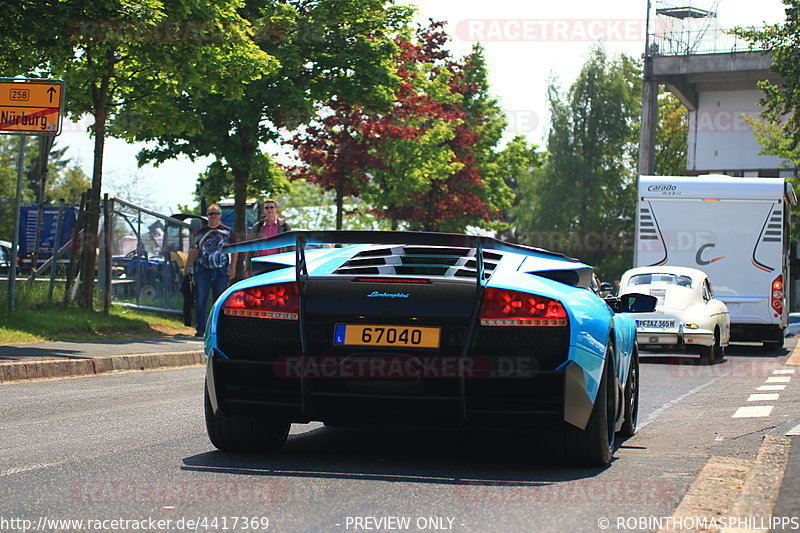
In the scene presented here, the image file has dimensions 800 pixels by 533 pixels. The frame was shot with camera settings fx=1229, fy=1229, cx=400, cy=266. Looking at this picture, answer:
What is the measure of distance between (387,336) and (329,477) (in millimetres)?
715

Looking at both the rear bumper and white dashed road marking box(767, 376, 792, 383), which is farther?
white dashed road marking box(767, 376, 792, 383)

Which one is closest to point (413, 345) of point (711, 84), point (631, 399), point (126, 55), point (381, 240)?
point (381, 240)

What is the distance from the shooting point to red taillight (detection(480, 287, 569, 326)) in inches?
227

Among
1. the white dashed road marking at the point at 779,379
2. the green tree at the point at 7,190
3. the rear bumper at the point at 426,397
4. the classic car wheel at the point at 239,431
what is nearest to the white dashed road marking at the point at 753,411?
the white dashed road marking at the point at 779,379

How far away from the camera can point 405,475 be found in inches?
232

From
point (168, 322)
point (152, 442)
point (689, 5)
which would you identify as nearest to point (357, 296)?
point (152, 442)

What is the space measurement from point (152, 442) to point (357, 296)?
6.32 feet

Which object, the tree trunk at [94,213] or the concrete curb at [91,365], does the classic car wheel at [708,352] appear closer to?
the concrete curb at [91,365]

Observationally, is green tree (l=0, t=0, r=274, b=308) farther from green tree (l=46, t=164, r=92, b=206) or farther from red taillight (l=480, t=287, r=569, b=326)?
green tree (l=46, t=164, r=92, b=206)

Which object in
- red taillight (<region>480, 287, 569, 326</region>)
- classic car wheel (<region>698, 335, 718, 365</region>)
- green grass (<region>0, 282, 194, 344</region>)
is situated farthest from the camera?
classic car wheel (<region>698, 335, 718, 365</region>)

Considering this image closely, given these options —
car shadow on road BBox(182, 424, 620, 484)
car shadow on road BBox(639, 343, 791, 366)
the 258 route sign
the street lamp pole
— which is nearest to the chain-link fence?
the 258 route sign

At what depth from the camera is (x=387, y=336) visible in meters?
5.80

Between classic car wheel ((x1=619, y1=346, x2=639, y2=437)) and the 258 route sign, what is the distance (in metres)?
9.35

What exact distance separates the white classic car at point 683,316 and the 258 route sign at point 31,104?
8.87m
